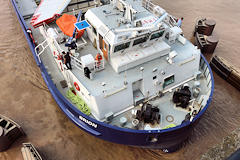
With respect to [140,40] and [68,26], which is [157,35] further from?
[68,26]

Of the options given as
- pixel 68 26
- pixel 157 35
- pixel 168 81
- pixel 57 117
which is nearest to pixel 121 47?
pixel 157 35

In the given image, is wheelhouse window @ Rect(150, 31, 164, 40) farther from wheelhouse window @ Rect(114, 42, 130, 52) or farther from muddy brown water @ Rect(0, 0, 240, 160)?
muddy brown water @ Rect(0, 0, 240, 160)

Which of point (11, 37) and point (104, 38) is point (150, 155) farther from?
point (11, 37)

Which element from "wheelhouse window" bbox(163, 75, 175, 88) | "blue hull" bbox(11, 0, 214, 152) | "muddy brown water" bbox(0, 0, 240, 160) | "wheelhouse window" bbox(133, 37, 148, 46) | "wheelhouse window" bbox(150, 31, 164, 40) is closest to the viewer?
"blue hull" bbox(11, 0, 214, 152)

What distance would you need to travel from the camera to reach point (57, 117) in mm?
9938

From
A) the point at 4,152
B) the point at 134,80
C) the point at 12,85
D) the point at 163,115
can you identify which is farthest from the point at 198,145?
the point at 12,85

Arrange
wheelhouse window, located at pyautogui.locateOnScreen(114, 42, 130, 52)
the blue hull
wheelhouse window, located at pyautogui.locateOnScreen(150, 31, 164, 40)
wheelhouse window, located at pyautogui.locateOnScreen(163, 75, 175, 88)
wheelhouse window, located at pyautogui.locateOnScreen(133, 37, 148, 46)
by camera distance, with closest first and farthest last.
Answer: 1. the blue hull
2. wheelhouse window, located at pyautogui.locateOnScreen(114, 42, 130, 52)
3. wheelhouse window, located at pyautogui.locateOnScreen(133, 37, 148, 46)
4. wheelhouse window, located at pyautogui.locateOnScreen(150, 31, 164, 40)
5. wheelhouse window, located at pyautogui.locateOnScreen(163, 75, 175, 88)

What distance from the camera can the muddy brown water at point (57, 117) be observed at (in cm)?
874

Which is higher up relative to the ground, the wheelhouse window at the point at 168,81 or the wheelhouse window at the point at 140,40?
the wheelhouse window at the point at 140,40

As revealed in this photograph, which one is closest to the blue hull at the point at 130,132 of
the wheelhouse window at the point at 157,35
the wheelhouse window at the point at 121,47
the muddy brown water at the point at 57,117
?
the muddy brown water at the point at 57,117

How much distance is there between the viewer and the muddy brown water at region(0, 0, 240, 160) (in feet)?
28.7

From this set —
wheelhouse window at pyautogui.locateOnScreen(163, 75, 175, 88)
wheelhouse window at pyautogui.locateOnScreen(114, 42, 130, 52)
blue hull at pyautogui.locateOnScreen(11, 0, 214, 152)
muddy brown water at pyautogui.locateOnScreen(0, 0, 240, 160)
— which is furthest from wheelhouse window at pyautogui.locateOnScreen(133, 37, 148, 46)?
A: muddy brown water at pyautogui.locateOnScreen(0, 0, 240, 160)

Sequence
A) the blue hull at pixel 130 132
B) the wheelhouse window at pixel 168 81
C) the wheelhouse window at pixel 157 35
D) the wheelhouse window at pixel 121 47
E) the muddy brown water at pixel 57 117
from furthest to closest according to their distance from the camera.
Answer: the muddy brown water at pixel 57 117, the wheelhouse window at pixel 168 81, the wheelhouse window at pixel 157 35, the wheelhouse window at pixel 121 47, the blue hull at pixel 130 132

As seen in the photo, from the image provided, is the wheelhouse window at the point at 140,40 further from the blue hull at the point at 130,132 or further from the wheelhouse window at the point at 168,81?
the blue hull at the point at 130,132
